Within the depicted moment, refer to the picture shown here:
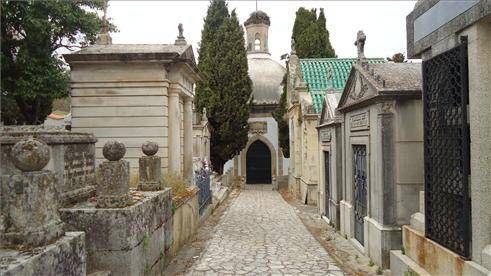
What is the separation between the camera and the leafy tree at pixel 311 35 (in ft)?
78.6

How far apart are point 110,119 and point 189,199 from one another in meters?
2.64

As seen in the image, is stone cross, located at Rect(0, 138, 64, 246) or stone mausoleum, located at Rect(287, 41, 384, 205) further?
stone mausoleum, located at Rect(287, 41, 384, 205)

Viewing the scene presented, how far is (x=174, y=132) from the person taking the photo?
10.1 m

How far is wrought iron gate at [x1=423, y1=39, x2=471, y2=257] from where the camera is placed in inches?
156

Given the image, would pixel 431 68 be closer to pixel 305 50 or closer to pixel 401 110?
pixel 401 110

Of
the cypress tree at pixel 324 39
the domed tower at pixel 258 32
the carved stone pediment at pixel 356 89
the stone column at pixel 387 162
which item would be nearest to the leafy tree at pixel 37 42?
the carved stone pediment at pixel 356 89

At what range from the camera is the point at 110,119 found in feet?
32.8

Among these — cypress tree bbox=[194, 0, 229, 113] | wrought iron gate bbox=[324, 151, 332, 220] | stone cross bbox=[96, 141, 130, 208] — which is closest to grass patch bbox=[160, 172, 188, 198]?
stone cross bbox=[96, 141, 130, 208]

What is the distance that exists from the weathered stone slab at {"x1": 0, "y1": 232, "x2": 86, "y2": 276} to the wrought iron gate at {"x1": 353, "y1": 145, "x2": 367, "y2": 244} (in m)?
5.41

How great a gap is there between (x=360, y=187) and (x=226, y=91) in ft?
53.9

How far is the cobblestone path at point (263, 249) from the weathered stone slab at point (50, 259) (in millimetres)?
3401

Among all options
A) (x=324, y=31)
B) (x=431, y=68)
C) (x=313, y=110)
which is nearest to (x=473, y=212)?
(x=431, y=68)

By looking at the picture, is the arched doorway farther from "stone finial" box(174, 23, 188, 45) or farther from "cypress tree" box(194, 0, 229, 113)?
"stone finial" box(174, 23, 188, 45)

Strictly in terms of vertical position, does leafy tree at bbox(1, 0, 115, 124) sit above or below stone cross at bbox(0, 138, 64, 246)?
above
